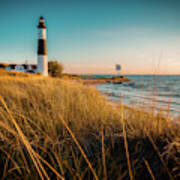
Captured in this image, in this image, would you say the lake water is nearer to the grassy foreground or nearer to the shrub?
the grassy foreground

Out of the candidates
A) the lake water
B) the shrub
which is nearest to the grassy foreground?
the lake water

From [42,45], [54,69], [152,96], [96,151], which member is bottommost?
[96,151]

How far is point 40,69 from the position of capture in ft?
48.1

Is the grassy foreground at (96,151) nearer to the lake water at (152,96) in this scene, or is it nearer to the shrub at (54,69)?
the lake water at (152,96)

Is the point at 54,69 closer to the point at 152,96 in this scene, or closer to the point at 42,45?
the point at 42,45

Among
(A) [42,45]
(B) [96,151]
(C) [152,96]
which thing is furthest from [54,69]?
(B) [96,151]

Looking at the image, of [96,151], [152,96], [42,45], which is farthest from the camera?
[42,45]

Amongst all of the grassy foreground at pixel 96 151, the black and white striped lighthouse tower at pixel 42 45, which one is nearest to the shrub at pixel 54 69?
the black and white striped lighthouse tower at pixel 42 45

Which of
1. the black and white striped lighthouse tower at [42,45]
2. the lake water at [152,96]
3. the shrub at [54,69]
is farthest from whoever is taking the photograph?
the shrub at [54,69]

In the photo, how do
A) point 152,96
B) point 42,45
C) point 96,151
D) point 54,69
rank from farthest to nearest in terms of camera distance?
point 54,69 < point 42,45 < point 152,96 < point 96,151

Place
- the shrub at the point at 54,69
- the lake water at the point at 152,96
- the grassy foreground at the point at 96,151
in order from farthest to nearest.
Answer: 1. the shrub at the point at 54,69
2. the lake water at the point at 152,96
3. the grassy foreground at the point at 96,151

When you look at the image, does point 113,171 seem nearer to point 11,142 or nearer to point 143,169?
point 143,169

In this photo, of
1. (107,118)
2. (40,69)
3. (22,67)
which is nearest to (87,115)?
(107,118)

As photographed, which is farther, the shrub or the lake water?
the shrub
